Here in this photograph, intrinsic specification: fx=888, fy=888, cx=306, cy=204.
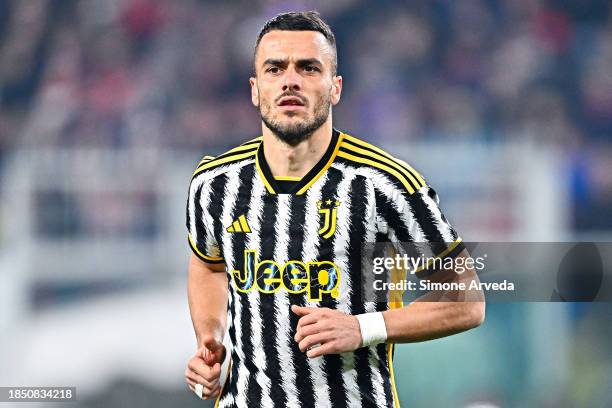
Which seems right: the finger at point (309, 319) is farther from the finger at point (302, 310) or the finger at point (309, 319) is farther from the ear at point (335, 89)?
the ear at point (335, 89)

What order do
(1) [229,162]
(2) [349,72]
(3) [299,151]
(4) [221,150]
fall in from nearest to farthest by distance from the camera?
1. (3) [299,151]
2. (1) [229,162]
3. (4) [221,150]
4. (2) [349,72]

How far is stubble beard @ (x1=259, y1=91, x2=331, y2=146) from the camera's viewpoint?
84.8 inches

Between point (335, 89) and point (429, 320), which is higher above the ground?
point (335, 89)

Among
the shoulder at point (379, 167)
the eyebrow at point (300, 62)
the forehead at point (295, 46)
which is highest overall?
the forehead at point (295, 46)

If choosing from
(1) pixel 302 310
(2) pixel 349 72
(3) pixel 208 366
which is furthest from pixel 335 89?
(2) pixel 349 72

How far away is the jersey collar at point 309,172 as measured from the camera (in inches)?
87.1

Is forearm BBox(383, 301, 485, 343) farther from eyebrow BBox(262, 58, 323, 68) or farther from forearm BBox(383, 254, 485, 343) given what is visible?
eyebrow BBox(262, 58, 323, 68)

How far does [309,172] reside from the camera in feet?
7.29

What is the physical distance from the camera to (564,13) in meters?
5.55

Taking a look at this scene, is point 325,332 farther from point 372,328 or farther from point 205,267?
point 205,267

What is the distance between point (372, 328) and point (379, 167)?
0.40 meters

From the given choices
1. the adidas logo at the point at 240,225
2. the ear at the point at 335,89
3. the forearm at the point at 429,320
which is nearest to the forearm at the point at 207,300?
the adidas logo at the point at 240,225

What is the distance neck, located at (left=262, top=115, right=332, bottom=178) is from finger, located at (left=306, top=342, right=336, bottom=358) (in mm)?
461

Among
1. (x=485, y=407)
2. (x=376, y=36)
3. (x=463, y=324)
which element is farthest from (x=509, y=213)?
(x=463, y=324)
